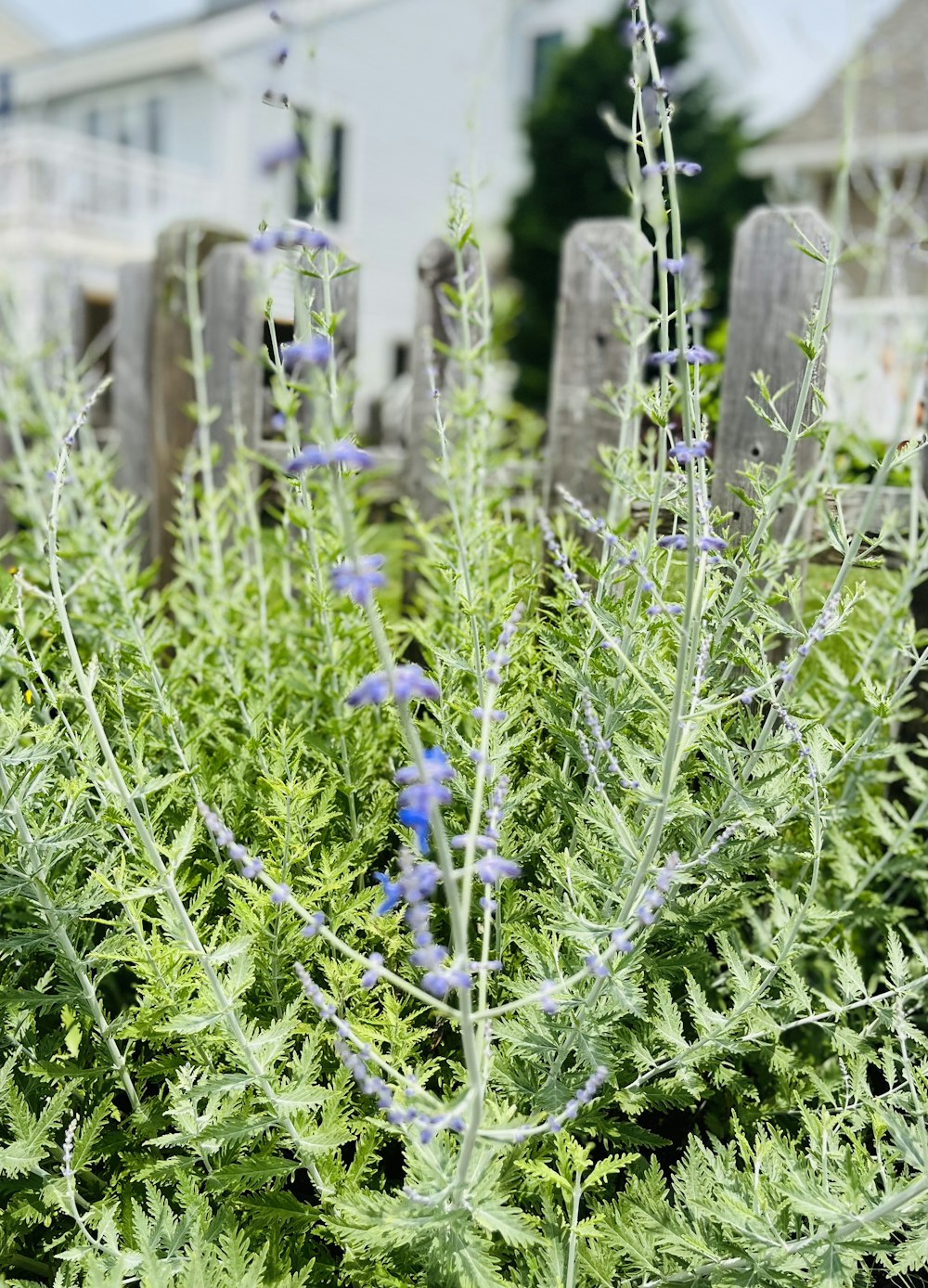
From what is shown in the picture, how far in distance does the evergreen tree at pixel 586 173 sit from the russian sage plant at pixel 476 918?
1494 cm

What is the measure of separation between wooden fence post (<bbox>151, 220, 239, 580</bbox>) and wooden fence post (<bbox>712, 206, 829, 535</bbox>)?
1.99 m

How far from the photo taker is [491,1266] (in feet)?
A: 4.87

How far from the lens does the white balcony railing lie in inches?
588

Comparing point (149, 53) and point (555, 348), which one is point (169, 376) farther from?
point (149, 53)

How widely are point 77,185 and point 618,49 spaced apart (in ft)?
29.1

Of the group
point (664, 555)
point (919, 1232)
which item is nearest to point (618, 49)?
point (664, 555)

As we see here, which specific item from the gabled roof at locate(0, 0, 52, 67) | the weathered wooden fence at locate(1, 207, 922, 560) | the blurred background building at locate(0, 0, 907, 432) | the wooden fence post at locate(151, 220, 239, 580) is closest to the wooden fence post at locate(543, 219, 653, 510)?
the weathered wooden fence at locate(1, 207, 922, 560)

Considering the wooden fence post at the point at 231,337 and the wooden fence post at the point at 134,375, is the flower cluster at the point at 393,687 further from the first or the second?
the wooden fence post at the point at 134,375

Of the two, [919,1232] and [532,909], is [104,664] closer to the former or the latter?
[532,909]

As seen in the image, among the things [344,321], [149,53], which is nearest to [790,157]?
[149,53]

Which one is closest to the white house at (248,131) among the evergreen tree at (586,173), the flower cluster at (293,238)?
the evergreen tree at (586,173)

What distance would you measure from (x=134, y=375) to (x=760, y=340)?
2.52 m

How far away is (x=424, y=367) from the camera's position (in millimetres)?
3133

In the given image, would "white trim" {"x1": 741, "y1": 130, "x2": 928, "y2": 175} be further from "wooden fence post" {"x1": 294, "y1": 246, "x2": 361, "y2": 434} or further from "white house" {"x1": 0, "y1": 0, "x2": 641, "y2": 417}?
"wooden fence post" {"x1": 294, "y1": 246, "x2": 361, "y2": 434}
